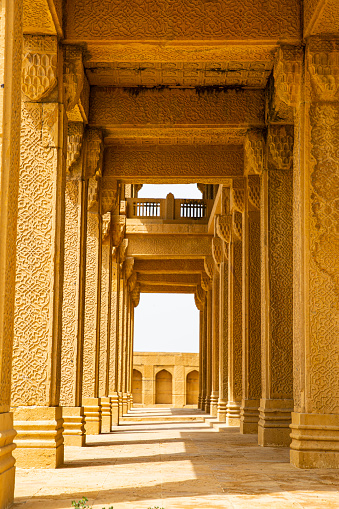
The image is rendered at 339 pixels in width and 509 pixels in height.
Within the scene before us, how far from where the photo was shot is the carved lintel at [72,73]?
716cm

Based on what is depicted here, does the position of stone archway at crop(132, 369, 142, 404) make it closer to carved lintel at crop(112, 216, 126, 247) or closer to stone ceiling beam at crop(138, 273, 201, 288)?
stone ceiling beam at crop(138, 273, 201, 288)

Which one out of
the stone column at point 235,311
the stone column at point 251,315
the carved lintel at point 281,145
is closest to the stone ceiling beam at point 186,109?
the carved lintel at point 281,145

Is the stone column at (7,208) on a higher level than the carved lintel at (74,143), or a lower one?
lower

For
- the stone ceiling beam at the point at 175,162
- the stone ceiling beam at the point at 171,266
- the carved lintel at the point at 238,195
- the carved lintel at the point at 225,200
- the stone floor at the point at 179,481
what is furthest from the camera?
the stone ceiling beam at the point at 171,266

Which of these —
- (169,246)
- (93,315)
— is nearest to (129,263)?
(169,246)

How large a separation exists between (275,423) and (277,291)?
5.49 feet

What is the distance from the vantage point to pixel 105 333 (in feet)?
43.8

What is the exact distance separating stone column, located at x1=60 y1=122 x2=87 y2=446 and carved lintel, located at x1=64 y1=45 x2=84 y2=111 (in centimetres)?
226

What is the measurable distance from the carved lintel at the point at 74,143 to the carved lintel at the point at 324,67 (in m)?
3.77

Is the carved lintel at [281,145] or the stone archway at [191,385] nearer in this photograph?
the carved lintel at [281,145]

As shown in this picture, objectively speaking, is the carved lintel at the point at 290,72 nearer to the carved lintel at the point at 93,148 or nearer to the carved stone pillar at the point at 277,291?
the carved stone pillar at the point at 277,291

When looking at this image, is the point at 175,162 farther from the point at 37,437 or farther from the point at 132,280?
the point at 132,280

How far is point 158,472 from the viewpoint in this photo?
609cm

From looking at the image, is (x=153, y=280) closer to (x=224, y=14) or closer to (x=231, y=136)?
(x=231, y=136)
